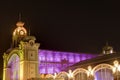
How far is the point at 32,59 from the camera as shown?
1912 inches

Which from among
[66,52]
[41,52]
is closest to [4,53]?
[41,52]

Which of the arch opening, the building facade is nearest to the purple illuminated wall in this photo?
the building facade

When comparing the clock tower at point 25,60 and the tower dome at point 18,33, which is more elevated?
the tower dome at point 18,33

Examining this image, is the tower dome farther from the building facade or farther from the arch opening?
the arch opening

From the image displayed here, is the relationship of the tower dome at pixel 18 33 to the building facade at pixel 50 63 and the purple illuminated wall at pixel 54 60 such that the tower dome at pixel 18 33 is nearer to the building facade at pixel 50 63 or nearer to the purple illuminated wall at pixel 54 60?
the building facade at pixel 50 63

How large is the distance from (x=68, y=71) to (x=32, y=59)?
7.15 meters

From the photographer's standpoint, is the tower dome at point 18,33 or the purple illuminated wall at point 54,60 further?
the purple illuminated wall at point 54,60

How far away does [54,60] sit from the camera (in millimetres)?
65312

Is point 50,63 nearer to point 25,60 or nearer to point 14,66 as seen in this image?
point 14,66

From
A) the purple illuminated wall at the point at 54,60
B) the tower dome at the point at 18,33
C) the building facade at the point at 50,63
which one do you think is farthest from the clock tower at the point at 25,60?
the purple illuminated wall at the point at 54,60

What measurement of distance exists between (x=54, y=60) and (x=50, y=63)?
1.40 meters

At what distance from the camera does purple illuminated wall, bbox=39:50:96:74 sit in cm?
6259

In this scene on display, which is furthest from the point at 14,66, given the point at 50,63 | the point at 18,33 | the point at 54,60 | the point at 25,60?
the point at 54,60

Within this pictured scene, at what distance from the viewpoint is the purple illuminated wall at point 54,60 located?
205 ft
